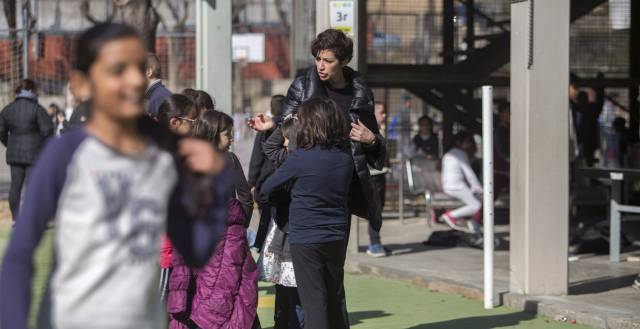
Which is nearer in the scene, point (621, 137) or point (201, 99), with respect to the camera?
point (201, 99)

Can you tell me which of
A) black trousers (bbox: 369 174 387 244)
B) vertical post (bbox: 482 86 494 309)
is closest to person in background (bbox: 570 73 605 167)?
black trousers (bbox: 369 174 387 244)

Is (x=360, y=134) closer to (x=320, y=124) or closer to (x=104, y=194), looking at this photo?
(x=320, y=124)

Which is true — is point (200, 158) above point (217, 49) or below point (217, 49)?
below

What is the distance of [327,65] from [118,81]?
369 cm

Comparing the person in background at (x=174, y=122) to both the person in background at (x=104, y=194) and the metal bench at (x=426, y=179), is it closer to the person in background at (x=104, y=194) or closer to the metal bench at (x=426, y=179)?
the person in background at (x=104, y=194)

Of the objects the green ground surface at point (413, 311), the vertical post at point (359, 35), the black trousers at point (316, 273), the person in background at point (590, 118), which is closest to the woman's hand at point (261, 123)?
the black trousers at point (316, 273)

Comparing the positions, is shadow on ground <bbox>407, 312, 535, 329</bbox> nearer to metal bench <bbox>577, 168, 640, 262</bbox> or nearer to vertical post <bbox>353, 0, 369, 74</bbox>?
metal bench <bbox>577, 168, 640, 262</bbox>

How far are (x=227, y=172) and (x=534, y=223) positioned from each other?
575cm

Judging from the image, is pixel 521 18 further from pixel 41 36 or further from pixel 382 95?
pixel 382 95

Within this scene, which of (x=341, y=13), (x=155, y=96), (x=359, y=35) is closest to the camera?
(x=155, y=96)

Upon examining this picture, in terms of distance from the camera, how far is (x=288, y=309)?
702 centimetres

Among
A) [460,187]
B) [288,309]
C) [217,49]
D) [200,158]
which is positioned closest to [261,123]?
[288,309]

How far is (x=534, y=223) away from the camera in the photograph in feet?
27.9

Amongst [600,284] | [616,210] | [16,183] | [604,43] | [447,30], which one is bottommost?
[600,284]
